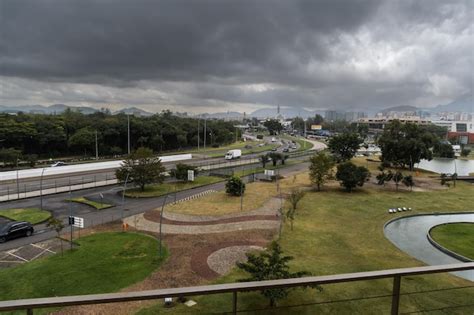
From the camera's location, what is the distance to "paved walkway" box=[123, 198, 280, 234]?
27672 millimetres

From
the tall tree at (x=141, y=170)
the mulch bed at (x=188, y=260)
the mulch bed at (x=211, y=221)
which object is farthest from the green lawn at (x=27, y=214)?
the tall tree at (x=141, y=170)

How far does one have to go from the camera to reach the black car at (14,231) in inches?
971

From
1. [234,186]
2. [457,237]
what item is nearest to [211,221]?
[234,186]

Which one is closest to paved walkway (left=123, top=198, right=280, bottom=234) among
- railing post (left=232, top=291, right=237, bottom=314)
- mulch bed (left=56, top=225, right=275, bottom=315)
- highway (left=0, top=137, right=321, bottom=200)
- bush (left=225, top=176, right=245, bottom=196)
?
mulch bed (left=56, top=225, right=275, bottom=315)

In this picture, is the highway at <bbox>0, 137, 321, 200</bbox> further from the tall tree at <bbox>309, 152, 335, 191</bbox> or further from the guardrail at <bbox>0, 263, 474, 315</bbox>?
the guardrail at <bbox>0, 263, 474, 315</bbox>

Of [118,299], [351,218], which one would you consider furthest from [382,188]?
[118,299]

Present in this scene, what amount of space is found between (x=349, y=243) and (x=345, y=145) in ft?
151

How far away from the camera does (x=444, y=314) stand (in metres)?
5.88

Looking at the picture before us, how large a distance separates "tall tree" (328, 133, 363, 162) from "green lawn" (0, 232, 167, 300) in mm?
51455

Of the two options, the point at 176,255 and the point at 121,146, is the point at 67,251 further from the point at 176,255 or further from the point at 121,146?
the point at 121,146

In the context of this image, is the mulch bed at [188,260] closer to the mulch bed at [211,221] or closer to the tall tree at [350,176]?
the mulch bed at [211,221]

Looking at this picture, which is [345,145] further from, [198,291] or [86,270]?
[198,291]

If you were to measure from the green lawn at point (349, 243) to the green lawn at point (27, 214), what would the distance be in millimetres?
20533

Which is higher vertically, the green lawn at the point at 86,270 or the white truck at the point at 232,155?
the white truck at the point at 232,155
